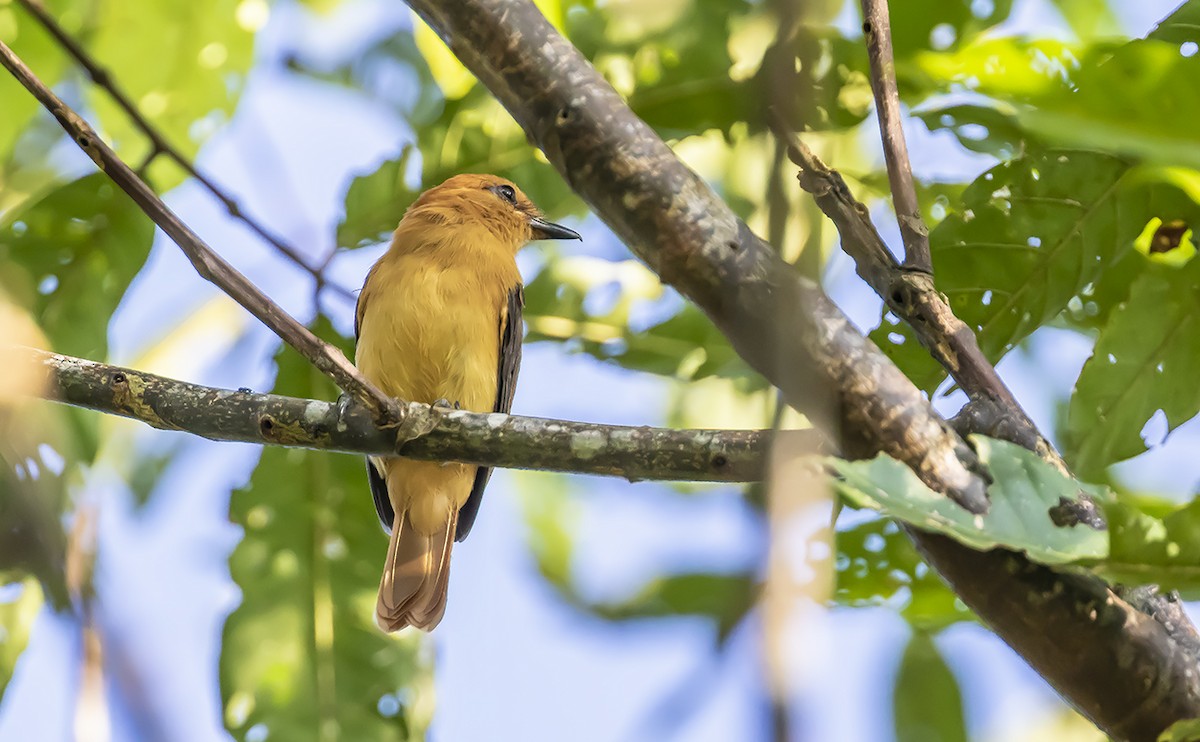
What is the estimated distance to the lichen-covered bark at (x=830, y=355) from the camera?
6.58 feet

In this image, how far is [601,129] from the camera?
2.29 metres

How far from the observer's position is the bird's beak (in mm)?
5305

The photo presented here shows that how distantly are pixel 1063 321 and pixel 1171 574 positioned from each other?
1.62 metres

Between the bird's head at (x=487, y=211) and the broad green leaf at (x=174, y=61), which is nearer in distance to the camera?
the broad green leaf at (x=174, y=61)

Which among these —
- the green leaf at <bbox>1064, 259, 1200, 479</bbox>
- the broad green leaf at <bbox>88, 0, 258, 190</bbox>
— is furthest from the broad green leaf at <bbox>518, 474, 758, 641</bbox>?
the broad green leaf at <bbox>88, 0, 258, 190</bbox>

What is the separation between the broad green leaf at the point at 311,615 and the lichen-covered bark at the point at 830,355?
155cm

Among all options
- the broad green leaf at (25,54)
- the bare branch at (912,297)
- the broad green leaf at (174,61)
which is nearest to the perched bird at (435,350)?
the broad green leaf at (174,61)

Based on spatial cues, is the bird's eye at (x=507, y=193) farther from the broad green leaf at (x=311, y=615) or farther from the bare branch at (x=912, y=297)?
the bare branch at (x=912, y=297)

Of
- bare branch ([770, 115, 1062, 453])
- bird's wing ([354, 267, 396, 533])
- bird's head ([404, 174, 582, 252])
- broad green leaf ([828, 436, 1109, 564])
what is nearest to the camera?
broad green leaf ([828, 436, 1109, 564])

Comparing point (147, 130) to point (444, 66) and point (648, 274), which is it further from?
point (648, 274)

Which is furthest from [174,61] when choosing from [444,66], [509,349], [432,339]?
[509,349]

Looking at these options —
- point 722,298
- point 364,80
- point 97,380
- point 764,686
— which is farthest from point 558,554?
point 764,686

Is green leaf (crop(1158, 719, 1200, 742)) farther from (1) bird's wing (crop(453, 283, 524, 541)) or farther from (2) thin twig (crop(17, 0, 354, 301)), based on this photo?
(1) bird's wing (crop(453, 283, 524, 541))

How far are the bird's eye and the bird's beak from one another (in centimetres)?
12
